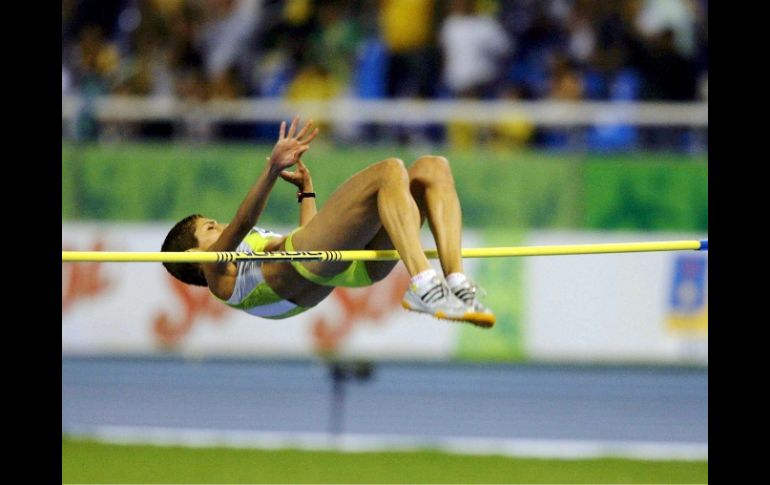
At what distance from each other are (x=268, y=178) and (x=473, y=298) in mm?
1152

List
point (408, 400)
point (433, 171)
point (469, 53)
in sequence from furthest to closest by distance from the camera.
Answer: point (408, 400)
point (469, 53)
point (433, 171)

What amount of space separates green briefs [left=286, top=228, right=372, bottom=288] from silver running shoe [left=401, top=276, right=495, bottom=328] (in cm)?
73

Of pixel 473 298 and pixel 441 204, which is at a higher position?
pixel 441 204

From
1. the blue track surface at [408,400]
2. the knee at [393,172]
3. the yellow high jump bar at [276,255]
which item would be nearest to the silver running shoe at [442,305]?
the yellow high jump bar at [276,255]

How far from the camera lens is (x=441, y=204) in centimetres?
675

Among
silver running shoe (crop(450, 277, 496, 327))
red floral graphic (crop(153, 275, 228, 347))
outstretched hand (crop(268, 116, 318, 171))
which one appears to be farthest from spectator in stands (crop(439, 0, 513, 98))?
silver running shoe (crop(450, 277, 496, 327))

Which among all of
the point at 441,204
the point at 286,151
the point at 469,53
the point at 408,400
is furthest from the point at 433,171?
the point at 408,400

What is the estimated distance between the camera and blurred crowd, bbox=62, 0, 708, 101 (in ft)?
41.7

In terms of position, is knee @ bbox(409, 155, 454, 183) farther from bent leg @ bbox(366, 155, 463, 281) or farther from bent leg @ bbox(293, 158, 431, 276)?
bent leg @ bbox(293, 158, 431, 276)

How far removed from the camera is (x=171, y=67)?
13.3m

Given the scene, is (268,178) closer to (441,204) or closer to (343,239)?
(343,239)

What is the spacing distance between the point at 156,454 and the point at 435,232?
208 inches

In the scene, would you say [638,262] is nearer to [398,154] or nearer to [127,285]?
[398,154]
